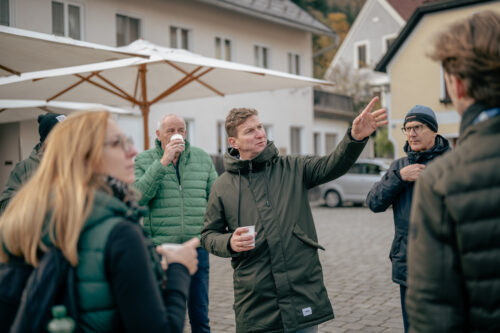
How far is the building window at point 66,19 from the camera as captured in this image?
1490 cm

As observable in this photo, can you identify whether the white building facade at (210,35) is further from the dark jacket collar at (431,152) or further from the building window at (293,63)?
the dark jacket collar at (431,152)

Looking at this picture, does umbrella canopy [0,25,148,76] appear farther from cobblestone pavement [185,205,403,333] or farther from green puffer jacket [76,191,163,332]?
green puffer jacket [76,191,163,332]

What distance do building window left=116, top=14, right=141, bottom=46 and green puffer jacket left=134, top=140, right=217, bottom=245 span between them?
489 inches

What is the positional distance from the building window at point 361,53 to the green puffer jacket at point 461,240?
126 feet

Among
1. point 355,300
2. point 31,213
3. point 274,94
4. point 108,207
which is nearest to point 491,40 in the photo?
point 108,207

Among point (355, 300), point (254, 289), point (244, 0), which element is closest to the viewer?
point (254, 289)

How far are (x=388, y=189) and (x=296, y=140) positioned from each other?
2086cm

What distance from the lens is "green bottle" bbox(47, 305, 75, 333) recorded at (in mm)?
1872

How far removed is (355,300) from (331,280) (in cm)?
122

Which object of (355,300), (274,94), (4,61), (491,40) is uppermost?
(274,94)

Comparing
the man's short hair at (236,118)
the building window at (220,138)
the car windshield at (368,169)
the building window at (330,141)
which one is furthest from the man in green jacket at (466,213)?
the building window at (330,141)

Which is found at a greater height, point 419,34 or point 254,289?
point 419,34

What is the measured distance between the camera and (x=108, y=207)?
1.96 metres

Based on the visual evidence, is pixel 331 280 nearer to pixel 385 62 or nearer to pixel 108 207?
pixel 108 207
